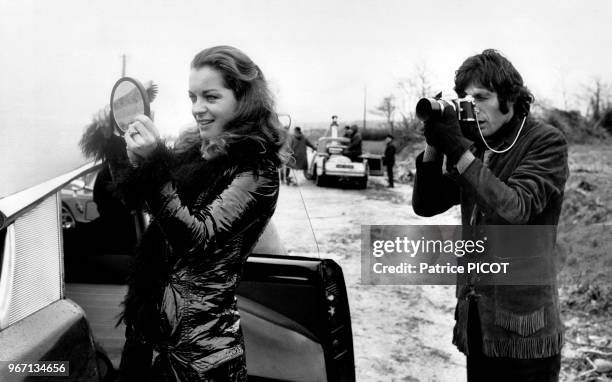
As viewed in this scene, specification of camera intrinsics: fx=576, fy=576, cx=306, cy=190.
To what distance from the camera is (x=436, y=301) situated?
4324 mm

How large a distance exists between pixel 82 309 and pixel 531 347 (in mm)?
1180

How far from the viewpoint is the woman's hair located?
1.23 meters

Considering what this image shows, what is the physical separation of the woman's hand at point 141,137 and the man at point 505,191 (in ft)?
2.42

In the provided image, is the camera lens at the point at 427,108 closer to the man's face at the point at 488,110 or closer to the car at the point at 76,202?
the man's face at the point at 488,110

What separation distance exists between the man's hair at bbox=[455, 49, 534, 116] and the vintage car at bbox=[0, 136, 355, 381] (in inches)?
26.0

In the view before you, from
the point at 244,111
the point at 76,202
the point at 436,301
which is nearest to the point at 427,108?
the point at 244,111

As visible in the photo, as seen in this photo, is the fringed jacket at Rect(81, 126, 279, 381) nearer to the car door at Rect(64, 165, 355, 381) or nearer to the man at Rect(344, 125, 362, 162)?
the car door at Rect(64, 165, 355, 381)

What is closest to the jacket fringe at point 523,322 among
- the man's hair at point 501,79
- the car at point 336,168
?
the man's hair at point 501,79

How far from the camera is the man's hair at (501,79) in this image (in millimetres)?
1538

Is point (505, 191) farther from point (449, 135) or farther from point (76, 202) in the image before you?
point (76, 202)

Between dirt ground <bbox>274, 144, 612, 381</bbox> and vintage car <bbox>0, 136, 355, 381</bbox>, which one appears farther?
dirt ground <bbox>274, 144, 612, 381</bbox>

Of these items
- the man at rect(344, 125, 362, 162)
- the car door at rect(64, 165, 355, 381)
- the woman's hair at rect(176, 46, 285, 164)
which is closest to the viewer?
the woman's hair at rect(176, 46, 285, 164)

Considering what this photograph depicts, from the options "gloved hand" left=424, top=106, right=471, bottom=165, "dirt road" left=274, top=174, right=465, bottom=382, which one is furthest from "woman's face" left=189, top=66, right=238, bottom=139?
"gloved hand" left=424, top=106, right=471, bottom=165

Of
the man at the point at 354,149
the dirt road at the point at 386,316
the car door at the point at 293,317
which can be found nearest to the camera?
the car door at the point at 293,317
